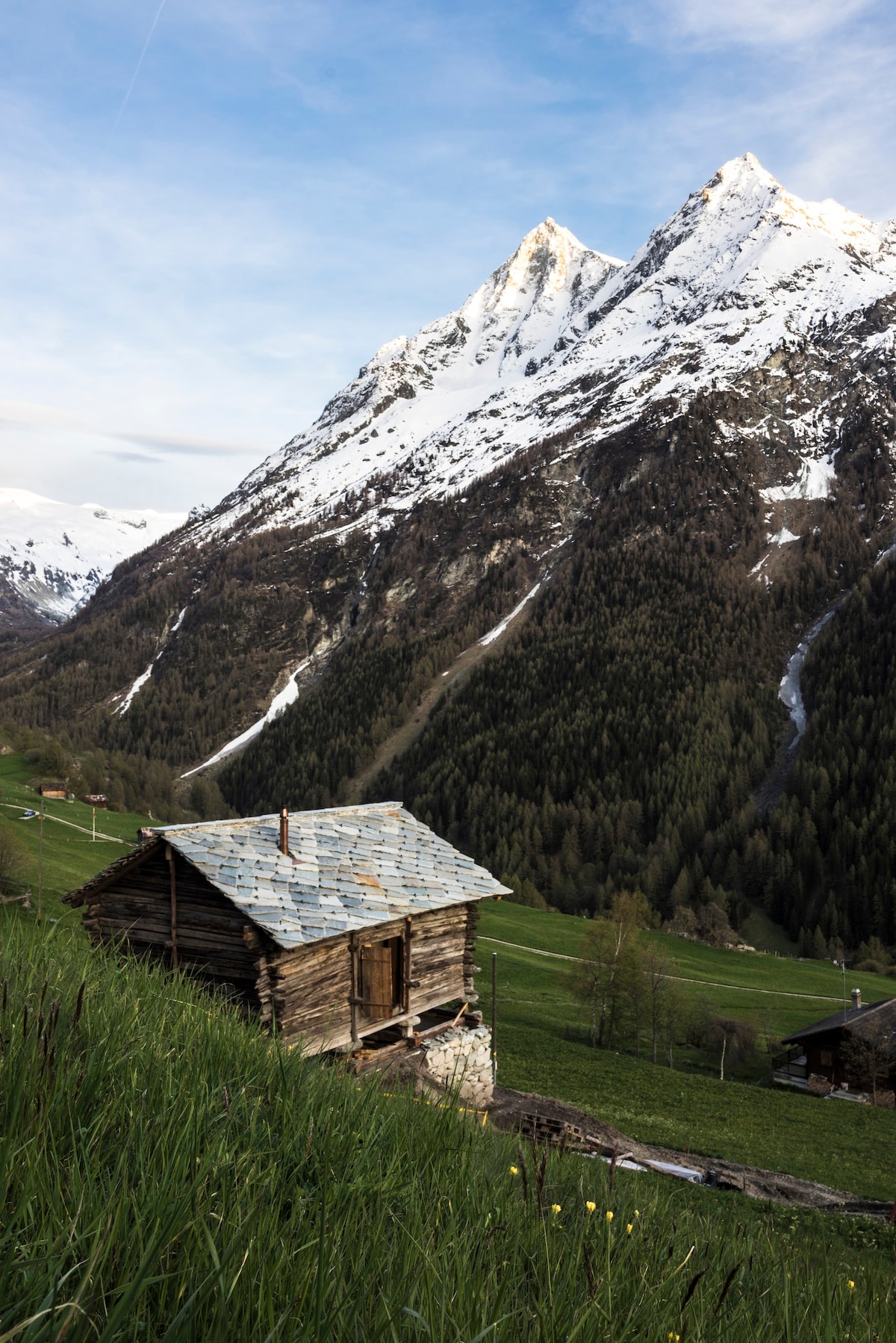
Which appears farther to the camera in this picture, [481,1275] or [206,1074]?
[206,1074]

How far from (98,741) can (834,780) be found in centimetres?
14771

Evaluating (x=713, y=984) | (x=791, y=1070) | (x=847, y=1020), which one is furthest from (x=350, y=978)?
(x=713, y=984)

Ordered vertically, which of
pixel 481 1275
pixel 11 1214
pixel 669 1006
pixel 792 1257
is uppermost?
pixel 11 1214

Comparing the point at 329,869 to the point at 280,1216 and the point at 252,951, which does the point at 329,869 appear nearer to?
the point at 252,951

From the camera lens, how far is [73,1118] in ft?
9.66

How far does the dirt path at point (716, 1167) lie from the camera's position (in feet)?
65.9

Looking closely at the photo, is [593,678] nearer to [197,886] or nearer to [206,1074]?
[197,886]

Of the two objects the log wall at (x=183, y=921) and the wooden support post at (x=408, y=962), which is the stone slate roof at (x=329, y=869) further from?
the wooden support post at (x=408, y=962)

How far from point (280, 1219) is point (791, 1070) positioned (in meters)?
51.5

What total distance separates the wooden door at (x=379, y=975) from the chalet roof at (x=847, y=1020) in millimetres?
32401

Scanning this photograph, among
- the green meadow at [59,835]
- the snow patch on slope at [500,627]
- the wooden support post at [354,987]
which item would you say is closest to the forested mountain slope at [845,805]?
the snow patch on slope at [500,627]

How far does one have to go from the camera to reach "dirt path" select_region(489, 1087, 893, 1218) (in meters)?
20.1

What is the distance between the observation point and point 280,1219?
3.06m

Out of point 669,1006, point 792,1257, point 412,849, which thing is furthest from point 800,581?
point 792,1257
